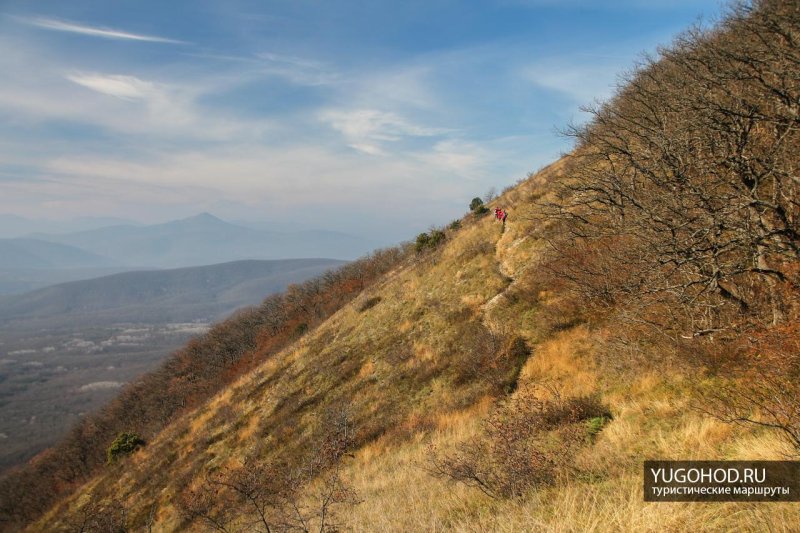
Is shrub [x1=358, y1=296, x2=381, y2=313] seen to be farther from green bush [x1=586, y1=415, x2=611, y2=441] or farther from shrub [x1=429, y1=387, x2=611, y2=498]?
green bush [x1=586, y1=415, x2=611, y2=441]

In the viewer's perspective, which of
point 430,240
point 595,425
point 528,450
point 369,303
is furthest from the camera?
point 430,240

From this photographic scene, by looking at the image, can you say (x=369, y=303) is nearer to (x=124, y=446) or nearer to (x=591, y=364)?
(x=591, y=364)

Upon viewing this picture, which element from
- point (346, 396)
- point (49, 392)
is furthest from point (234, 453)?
point (49, 392)

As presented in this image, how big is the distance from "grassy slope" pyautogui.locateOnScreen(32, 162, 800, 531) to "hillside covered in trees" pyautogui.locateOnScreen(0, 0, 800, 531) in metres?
0.06

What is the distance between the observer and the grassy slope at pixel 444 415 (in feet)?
15.2

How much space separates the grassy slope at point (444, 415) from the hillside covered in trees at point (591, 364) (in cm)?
6

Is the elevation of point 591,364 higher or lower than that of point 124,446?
higher

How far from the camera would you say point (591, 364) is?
9.58m

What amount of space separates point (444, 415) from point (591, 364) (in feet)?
15.1

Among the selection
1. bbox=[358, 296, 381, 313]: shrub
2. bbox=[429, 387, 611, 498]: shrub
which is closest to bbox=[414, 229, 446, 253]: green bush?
bbox=[358, 296, 381, 313]: shrub

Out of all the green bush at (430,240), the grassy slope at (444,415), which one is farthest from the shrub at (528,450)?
the green bush at (430,240)

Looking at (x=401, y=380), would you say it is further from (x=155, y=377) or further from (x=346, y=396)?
(x=155, y=377)

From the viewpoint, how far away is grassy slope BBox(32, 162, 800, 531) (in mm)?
4629

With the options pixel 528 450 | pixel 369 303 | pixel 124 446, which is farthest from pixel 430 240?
pixel 124 446
